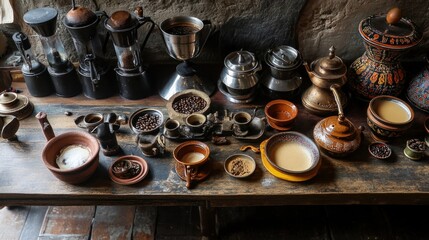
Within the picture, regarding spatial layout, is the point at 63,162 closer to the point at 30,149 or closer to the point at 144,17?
Answer: the point at 30,149

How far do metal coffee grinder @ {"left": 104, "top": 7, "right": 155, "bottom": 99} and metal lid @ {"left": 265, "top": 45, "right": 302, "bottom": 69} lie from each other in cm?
57

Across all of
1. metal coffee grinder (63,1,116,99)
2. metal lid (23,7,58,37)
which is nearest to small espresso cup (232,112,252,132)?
metal coffee grinder (63,1,116,99)

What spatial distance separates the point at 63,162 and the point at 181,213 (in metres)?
0.67

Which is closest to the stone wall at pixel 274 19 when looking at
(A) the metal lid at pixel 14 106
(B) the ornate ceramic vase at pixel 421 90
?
(B) the ornate ceramic vase at pixel 421 90

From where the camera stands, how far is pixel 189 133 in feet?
5.68

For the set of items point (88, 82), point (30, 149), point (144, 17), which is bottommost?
point (30, 149)

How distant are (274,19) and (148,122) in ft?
2.56

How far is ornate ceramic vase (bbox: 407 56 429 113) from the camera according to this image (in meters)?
1.75

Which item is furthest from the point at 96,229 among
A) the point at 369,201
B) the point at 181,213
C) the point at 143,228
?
the point at 369,201

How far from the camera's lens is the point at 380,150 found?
1658 mm

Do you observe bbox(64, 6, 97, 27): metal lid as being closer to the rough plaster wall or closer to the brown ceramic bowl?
the brown ceramic bowl

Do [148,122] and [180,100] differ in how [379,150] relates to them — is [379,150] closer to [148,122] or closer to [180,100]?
[180,100]

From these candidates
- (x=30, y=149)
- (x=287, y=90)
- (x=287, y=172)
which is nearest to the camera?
(x=287, y=172)

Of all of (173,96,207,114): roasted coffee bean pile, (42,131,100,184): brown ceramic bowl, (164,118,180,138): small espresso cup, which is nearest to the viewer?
(42,131,100,184): brown ceramic bowl
